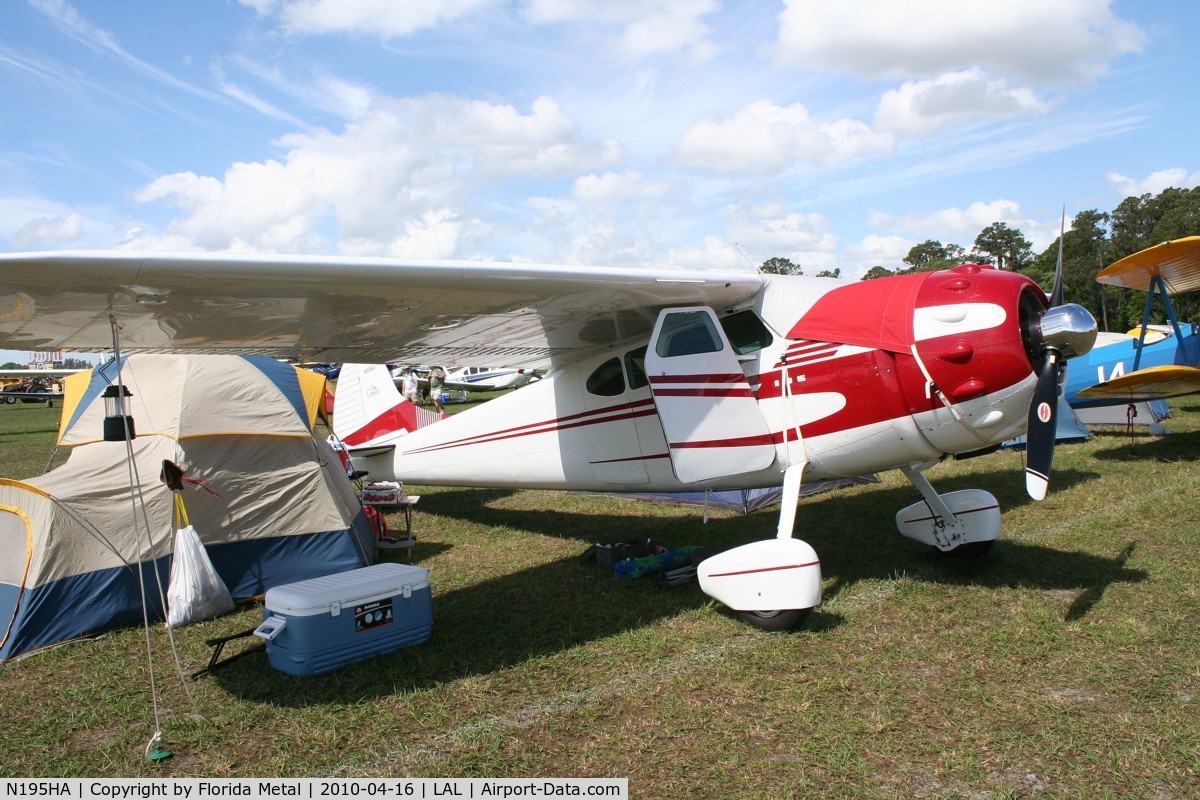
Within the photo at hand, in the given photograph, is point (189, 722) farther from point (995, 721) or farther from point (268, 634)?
point (995, 721)

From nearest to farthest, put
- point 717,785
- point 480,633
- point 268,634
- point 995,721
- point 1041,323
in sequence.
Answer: point 717,785 < point 995,721 < point 268,634 < point 1041,323 < point 480,633

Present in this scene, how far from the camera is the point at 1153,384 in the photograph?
11203mm

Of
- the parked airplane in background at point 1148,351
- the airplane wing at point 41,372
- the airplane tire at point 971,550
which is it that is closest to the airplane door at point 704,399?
the airplane tire at point 971,550

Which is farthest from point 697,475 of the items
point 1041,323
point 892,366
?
point 1041,323

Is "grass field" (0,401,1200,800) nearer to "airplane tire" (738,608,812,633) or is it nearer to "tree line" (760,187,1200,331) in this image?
"airplane tire" (738,608,812,633)

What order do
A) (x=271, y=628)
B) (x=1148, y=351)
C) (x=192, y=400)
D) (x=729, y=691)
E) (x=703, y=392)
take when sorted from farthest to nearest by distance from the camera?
1. (x=1148, y=351)
2. (x=192, y=400)
3. (x=703, y=392)
4. (x=271, y=628)
5. (x=729, y=691)

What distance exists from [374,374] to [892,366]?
21.7 ft

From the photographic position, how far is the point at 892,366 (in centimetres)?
514

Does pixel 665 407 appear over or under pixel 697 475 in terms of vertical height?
over

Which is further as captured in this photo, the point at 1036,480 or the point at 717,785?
the point at 1036,480

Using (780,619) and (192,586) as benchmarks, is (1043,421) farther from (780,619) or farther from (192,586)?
(192,586)

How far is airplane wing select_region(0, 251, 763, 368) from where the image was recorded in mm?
3732

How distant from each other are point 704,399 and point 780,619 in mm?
1625

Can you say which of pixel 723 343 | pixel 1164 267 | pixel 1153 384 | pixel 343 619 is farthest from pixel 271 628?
pixel 1164 267
